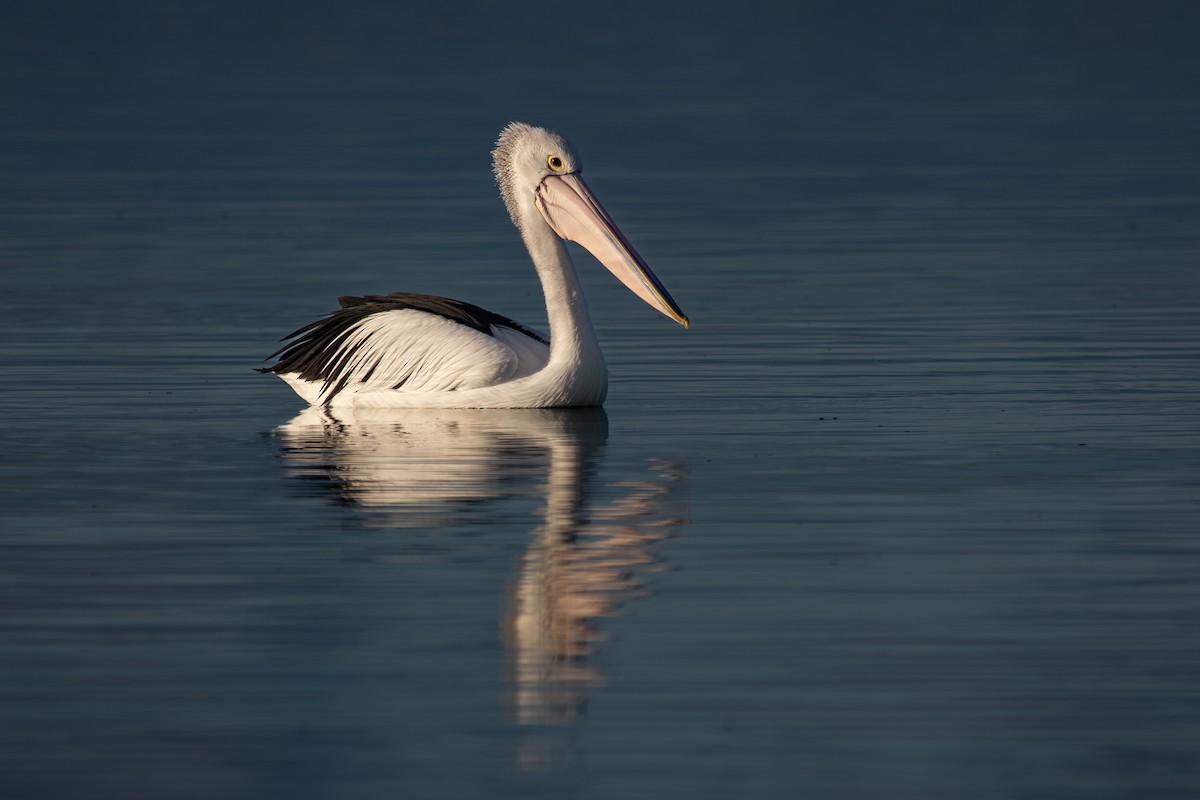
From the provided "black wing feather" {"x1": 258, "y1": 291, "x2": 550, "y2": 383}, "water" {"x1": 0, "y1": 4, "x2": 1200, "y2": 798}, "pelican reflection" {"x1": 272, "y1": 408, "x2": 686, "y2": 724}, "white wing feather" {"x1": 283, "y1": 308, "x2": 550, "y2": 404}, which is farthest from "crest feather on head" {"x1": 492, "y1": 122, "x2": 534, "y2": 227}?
"pelican reflection" {"x1": 272, "y1": 408, "x2": 686, "y2": 724}

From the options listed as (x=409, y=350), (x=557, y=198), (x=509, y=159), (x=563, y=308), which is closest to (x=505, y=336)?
(x=563, y=308)

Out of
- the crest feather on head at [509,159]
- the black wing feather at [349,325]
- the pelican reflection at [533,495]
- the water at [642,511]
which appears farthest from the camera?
the crest feather on head at [509,159]

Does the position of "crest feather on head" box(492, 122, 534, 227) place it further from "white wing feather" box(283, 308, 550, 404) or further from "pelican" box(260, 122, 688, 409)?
"white wing feather" box(283, 308, 550, 404)

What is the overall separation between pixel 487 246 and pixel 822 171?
21.6ft

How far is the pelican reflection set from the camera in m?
6.40

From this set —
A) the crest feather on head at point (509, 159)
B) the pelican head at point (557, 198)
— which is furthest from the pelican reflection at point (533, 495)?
the crest feather on head at point (509, 159)

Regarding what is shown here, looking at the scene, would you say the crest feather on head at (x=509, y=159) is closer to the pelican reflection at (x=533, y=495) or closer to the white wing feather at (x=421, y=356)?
the white wing feather at (x=421, y=356)

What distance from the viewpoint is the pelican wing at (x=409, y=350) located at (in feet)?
34.6

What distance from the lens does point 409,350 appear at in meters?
10.6

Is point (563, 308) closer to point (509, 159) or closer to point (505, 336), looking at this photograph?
point (505, 336)

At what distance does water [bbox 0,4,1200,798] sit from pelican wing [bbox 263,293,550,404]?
0.73 feet

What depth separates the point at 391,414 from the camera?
10.7 metres

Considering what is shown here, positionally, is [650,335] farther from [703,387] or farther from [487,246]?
[487,246]

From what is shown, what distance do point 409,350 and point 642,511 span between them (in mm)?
2698
